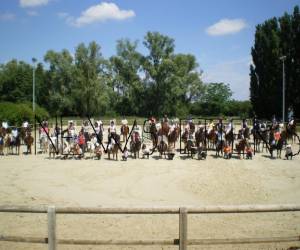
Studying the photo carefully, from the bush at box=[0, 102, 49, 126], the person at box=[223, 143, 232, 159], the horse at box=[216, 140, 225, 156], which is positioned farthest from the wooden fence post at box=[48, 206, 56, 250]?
the bush at box=[0, 102, 49, 126]

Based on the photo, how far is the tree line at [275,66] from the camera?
4744cm

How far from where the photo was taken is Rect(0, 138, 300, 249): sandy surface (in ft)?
29.9

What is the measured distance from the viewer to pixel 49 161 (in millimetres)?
19531

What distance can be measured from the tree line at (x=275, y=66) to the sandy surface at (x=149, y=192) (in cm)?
2859

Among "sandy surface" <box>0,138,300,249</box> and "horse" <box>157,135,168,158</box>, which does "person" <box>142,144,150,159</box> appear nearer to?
"sandy surface" <box>0,138,300,249</box>

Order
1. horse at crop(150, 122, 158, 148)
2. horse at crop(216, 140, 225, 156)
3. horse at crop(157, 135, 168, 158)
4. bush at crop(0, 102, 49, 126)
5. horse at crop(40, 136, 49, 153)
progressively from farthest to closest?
bush at crop(0, 102, 49, 126)
horse at crop(40, 136, 49, 153)
horse at crop(150, 122, 158, 148)
horse at crop(216, 140, 225, 156)
horse at crop(157, 135, 168, 158)

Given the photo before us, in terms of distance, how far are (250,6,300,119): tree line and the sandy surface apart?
93.8 ft

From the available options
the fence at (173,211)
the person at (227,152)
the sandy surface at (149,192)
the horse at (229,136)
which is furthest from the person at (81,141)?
the fence at (173,211)

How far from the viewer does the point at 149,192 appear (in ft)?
44.7

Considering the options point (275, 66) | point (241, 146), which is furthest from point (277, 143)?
point (275, 66)

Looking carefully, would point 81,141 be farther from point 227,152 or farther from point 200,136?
point 227,152

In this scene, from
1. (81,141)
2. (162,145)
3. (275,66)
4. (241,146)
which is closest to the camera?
(241,146)

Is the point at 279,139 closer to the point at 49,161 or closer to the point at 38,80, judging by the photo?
the point at 49,161

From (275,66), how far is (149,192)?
39.7 m
